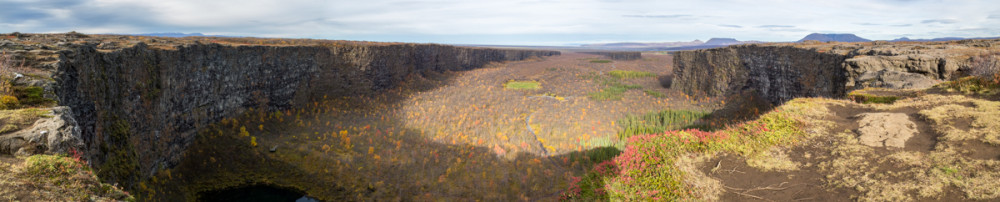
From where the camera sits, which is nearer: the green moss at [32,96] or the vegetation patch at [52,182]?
the vegetation patch at [52,182]

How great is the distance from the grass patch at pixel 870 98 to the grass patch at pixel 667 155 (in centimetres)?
152

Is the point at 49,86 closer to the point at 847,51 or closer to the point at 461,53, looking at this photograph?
the point at 847,51

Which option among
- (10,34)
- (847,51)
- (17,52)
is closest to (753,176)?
(847,51)

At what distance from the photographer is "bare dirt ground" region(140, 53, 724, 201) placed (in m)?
11.7

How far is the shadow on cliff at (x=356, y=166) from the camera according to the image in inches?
449

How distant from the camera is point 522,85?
99.3 feet

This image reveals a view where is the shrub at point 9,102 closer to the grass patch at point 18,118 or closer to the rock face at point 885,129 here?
the grass patch at point 18,118

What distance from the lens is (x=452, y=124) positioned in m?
17.5

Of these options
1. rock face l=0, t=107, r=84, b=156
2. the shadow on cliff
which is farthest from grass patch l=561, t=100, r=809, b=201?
rock face l=0, t=107, r=84, b=156

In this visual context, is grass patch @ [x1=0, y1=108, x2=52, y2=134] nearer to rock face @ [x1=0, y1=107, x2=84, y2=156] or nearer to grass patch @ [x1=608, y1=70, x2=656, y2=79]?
rock face @ [x1=0, y1=107, x2=84, y2=156]

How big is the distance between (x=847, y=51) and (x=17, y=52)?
20.4 metres

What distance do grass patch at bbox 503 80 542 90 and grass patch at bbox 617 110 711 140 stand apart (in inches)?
434

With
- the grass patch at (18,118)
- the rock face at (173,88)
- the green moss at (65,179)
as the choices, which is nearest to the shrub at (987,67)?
the green moss at (65,179)

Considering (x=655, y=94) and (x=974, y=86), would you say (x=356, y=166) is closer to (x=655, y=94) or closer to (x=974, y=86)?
(x=974, y=86)
